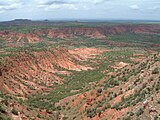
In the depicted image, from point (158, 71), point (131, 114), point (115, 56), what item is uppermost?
point (158, 71)

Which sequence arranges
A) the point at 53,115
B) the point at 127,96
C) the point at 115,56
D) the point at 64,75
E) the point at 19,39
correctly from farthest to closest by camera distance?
the point at 19,39 < the point at 115,56 < the point at 64,75 < the point at 53,115 < the point at 127,96

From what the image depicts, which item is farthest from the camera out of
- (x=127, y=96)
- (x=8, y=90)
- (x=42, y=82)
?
(x=42, y=82)

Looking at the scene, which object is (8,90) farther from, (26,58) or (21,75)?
(26,58)

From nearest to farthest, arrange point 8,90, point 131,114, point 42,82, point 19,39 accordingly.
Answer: point 131,114 < point 8,90 < point 42,82 < point 19,39

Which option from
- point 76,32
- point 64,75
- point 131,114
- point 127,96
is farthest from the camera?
point 76,32

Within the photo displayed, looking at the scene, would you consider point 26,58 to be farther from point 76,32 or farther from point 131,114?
point 76,32

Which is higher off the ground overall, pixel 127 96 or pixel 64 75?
pixel 127 96

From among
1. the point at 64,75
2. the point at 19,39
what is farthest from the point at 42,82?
the point at 19,39

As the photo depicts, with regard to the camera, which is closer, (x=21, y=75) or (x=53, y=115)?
(x=53, y=115)

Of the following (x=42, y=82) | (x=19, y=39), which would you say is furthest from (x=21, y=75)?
(x=19, y=39)
